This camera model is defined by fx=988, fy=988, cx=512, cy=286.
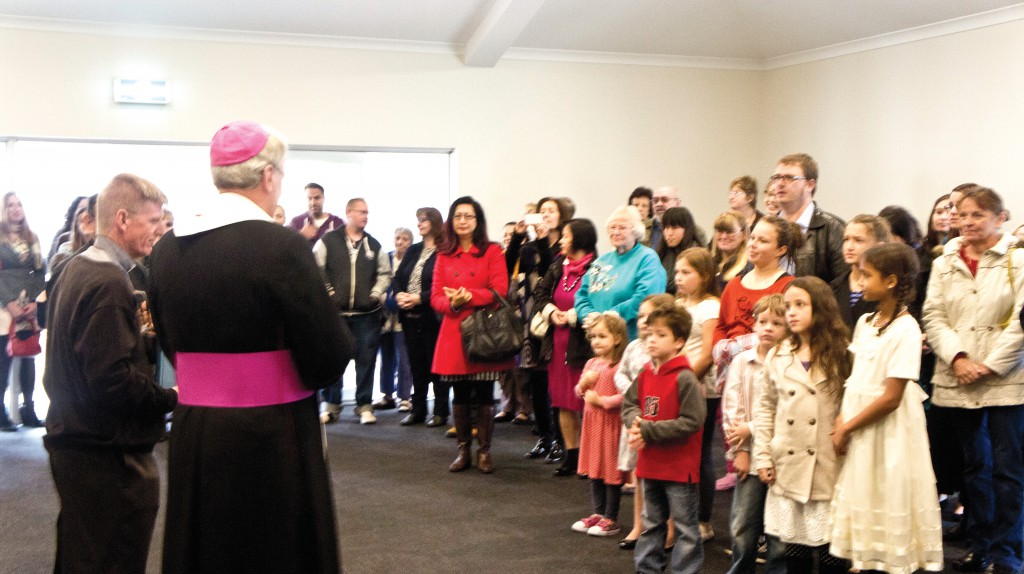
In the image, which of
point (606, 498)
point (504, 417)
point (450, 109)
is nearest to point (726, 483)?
point (606, 498)

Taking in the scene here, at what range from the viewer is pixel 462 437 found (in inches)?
219

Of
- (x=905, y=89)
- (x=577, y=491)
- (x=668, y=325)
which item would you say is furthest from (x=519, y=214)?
(x=668, y=325)

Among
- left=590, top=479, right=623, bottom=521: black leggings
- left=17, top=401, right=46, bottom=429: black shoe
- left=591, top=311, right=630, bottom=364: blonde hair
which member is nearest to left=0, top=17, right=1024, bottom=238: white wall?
left=17, top=401, right=46, bottom=429: black shoe

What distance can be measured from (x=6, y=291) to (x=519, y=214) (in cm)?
414

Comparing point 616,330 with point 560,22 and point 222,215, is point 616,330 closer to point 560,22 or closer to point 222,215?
point 222,215

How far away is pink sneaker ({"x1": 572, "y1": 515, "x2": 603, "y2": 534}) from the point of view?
4371 mm

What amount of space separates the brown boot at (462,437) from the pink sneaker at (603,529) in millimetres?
1370

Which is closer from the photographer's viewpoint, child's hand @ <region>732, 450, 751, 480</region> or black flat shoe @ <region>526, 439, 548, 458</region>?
child's hand @ <region>732, 450, 751, 480</region>

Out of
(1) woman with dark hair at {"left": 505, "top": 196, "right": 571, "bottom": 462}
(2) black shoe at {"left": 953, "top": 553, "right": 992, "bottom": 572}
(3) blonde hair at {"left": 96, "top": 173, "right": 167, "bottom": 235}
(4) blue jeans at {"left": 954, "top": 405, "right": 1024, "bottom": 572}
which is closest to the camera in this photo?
(3) blonde hair at {"left": 96, "top": 173, "right": 167, "bottom": 235}

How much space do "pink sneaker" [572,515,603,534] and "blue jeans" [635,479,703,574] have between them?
71 cm

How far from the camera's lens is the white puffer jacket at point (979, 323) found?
3.70 m

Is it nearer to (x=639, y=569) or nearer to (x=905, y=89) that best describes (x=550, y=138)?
(x=905, y=89)

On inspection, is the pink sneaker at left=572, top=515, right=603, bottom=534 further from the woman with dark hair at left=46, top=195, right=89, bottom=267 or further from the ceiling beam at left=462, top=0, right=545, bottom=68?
the ceiling beam at left=462, top=0, right=545, bottom=68

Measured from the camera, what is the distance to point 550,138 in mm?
8906
